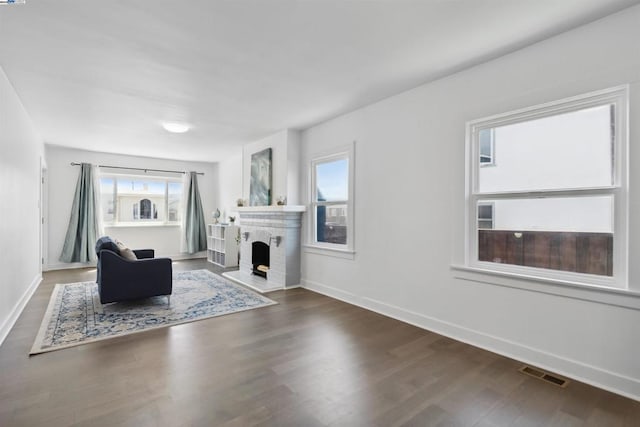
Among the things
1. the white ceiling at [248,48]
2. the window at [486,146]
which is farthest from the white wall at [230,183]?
the window at [486,146]

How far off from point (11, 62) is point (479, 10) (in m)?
3.93

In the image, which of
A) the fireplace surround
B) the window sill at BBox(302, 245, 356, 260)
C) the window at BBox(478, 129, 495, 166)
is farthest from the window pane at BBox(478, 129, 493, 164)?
the fireplace surround

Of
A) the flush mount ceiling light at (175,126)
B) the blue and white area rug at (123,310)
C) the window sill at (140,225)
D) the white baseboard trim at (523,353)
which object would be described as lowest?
the blue and white area rug at (123,310)

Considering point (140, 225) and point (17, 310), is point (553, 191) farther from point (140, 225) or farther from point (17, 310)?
point (140, 225)

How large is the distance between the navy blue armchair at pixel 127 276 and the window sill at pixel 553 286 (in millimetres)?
3485

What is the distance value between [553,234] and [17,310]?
550 cm

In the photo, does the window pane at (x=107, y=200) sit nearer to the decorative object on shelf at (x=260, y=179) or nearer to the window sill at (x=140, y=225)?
the window sill at (x=140, y=225)

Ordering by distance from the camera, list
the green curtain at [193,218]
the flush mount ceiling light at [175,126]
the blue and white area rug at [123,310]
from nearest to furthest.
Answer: the blue and white area rug at [123,310], the flush mount ceiling light at [175,126], the green curtain at [193,218]

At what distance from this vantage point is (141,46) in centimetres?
251

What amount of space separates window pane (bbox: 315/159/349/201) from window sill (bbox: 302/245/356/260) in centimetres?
74

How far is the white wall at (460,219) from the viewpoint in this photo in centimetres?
212

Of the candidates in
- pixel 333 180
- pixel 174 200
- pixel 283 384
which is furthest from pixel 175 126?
pixel 283 384

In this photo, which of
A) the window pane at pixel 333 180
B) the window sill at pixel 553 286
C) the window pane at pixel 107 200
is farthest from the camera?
the window pane at pixel 107 200

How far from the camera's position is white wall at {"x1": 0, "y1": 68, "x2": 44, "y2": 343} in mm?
2949
